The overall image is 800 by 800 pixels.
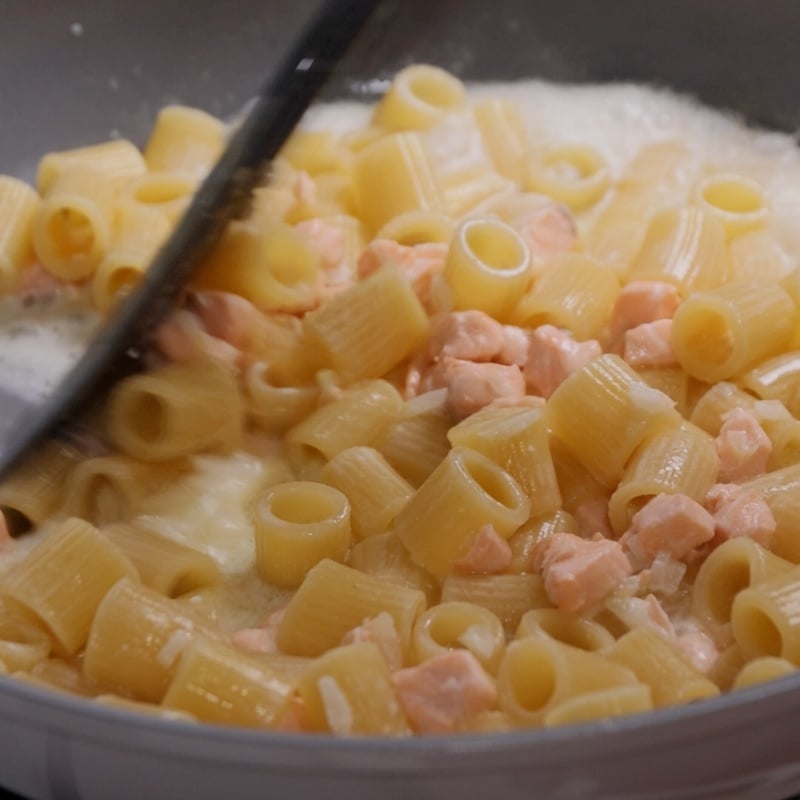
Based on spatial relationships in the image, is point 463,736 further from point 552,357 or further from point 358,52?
point 358,52

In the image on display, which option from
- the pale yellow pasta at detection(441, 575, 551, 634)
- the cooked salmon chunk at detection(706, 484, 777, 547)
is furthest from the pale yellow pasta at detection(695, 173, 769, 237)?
the pale yellow pasta at detection(441, 575, 551, 634)

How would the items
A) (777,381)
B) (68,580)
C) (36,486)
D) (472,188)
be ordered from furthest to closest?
(472,188) < (777,381) < (36,486) < (68,580)

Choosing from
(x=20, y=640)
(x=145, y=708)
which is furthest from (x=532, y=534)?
(x=20, y=640)

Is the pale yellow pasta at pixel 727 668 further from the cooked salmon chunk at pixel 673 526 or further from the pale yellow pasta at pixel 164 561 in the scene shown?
the pale yellow pasta at pixel 164 561

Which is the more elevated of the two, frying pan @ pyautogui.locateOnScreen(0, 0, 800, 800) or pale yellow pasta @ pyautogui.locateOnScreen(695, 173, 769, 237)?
frying pan @ pyautogui.locateOnScreen(0, 0, 800, 800)

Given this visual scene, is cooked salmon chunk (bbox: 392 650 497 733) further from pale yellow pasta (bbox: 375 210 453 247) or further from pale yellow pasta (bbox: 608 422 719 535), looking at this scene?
pale yellow pasta (bbox: 375 210 453 247)

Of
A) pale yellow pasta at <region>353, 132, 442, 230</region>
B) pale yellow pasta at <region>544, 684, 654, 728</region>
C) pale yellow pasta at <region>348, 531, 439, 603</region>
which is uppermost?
pale yellow pasta at <region>353, 132, 442, 230</region>

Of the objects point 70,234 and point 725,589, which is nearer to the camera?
point 725,589
